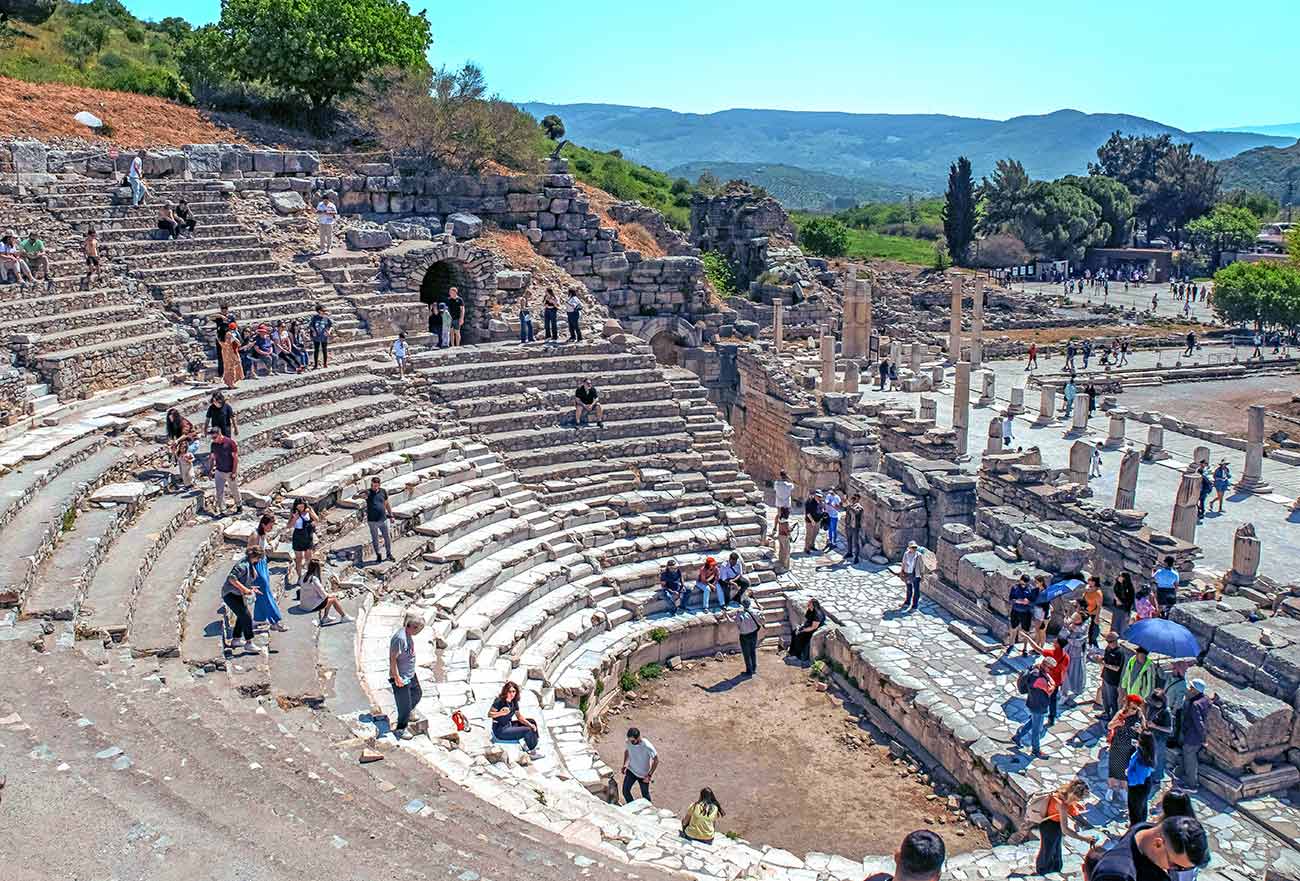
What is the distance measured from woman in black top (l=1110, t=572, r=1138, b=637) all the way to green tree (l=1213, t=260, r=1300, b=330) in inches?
1568

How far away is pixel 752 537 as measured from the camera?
67.2 ft

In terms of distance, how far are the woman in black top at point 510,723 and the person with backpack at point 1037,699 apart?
5.95 meters

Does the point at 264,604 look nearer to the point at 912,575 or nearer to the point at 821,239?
the point at 912,575

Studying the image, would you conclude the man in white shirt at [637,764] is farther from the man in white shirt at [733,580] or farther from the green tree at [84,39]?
the green tree at [84,39]

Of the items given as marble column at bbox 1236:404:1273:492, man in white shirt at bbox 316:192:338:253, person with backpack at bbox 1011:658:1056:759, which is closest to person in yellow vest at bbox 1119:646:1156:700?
person with backpack at bbox 1011:658:1056:759

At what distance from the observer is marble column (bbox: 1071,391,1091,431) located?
104 ft

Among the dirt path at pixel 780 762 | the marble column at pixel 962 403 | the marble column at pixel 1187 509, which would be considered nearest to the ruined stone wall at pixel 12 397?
the dirt path at pixel 780 762

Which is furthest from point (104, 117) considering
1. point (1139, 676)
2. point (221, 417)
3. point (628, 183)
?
point (628, 183)

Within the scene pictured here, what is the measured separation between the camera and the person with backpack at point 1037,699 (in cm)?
1352

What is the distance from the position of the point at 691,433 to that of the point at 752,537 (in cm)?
322

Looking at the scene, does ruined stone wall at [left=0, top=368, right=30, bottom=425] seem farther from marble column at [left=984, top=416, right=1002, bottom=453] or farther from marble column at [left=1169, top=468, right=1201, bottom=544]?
marble column at [left=984, top=416, right=1002, bottom=453]

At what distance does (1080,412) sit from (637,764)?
914 inches

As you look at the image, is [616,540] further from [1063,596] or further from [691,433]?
[1063,596]

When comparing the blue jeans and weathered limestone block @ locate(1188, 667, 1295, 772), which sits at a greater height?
weathered limestone block @ locate(1188, 667, 1295, 772)
